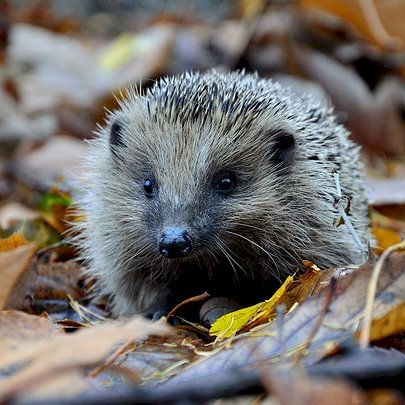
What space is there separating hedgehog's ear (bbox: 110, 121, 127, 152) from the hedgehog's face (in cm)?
9

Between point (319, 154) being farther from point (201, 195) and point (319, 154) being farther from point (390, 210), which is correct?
point (390, 210)

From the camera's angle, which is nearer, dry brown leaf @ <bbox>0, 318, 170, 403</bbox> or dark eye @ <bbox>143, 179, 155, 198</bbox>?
dry brown leaf @ <bbox>0, 318, 170, 403</bbox>

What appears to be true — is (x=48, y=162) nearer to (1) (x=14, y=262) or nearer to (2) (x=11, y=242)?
(2) (x=11, y=242)

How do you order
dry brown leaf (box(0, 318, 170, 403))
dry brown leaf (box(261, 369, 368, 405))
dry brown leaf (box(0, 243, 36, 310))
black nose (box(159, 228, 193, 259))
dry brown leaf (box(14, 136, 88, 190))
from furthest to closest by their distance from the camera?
dry brown leaf (box(14, 136, 88, 190)) < black nose (box(159, 228, 193, 259)) < dry brown leaf (box(0, 243, 36, 310)) < dry brown leaf (box(0, 318, 170, 403)) < dry brown leaf (box(261, 369, 368, 405))

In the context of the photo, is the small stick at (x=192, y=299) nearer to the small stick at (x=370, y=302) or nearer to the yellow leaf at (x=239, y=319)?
the yellow leaf at (x=239, y=319)

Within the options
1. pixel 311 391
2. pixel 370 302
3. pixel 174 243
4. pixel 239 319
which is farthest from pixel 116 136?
pixel 311 391

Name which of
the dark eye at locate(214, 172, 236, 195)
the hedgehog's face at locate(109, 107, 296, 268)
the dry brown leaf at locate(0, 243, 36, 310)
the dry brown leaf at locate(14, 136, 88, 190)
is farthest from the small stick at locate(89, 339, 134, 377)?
the dry brown leaf at locate(14, 136, 88, 190)

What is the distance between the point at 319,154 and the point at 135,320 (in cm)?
166

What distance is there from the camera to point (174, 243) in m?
2.85

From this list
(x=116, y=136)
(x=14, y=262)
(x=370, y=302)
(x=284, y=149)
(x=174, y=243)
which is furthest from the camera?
(x=116, y=136)

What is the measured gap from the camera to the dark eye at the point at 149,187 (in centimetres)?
329

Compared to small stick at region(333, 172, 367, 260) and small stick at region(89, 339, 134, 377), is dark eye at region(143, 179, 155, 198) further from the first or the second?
small stick at region(89, 339, 134, 377)

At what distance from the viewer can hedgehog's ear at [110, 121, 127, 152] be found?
3561 millimetres

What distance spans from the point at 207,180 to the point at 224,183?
0.09m
